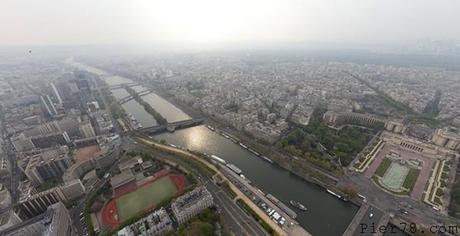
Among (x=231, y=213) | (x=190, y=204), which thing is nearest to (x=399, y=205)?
(x=231, y=213)

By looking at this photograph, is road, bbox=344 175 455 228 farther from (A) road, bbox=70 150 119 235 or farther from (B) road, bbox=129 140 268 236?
(A) road, bbox=70 150 119 235

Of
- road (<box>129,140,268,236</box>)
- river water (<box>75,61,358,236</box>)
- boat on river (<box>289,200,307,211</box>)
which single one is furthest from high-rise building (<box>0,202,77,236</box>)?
boat on river (<box>289,200,307,211</box>)

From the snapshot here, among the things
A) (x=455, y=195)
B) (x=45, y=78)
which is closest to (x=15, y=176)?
(x=455, y=195)

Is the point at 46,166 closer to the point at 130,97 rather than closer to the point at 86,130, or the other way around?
the point at 86,130

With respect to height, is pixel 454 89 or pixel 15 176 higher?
pixel 454 89

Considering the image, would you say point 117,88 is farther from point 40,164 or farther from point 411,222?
point 411,222
